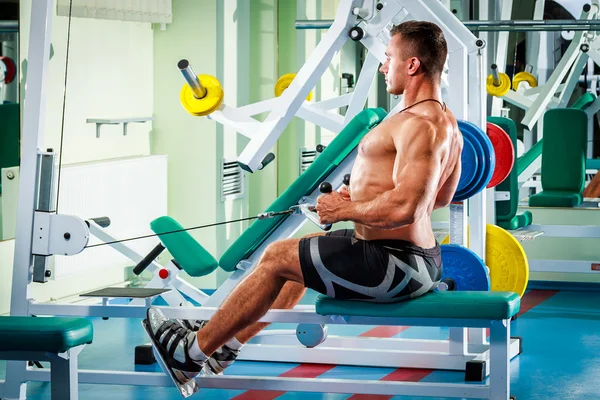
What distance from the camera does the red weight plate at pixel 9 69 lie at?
17.6 feet

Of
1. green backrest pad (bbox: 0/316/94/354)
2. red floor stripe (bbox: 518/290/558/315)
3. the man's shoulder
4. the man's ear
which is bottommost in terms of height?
red floor stripe (bbox: 518/290/558/315)

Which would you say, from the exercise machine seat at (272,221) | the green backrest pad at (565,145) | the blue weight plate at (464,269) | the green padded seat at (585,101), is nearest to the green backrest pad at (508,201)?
the green backrest pad at (565,145)

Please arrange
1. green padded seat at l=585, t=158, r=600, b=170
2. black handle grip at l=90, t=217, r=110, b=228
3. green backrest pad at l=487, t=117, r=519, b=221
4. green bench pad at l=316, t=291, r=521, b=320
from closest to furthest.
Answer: green bench pad at l=316, t=291, r=521, b=320 → black handle grip at l=90, t=217, r=110, b=228 → green backrest pad at l=487, t=117, r=519, b=221 → green padded seat at l=585, t=158, r=600, b=170

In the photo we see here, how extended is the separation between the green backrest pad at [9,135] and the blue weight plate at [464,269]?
2541 mm

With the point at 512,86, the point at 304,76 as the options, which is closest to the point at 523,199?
the point at 512,86

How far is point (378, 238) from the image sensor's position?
3496mm

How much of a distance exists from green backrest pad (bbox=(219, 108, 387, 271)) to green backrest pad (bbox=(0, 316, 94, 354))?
44.4 inches

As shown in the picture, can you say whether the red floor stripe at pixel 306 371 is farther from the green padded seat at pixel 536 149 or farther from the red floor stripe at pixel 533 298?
the green padded seat at pixel 536 149

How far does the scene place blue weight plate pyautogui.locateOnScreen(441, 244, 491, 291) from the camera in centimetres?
412

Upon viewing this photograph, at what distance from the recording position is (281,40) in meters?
7.53

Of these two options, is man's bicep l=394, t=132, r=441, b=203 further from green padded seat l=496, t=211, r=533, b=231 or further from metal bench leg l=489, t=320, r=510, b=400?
green padded seat l=496, t=211, r=533, b=231

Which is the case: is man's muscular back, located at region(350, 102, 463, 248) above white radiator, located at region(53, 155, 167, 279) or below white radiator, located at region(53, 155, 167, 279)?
above

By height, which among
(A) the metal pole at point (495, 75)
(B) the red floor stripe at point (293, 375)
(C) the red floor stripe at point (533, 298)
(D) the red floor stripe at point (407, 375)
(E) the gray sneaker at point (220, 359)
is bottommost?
(B) the red floor stripe at point (293, 375)

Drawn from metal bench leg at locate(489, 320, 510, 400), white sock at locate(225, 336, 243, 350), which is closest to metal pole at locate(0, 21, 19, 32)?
white sock at locate(225, 336, 243, 350)
